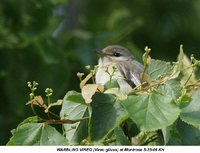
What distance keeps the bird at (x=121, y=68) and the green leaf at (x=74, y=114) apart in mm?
212

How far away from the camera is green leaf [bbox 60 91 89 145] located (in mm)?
3891

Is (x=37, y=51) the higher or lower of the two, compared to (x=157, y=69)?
higher

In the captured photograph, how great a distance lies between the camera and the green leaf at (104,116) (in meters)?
3.75

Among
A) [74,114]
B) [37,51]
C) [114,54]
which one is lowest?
[74,114]

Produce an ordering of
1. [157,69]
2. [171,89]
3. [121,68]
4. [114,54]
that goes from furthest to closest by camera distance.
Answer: [114,54] < [121,68] < [157,69] < [171,89]

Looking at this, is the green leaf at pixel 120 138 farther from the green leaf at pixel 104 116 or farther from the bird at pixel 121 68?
the bird at pixel 121 68

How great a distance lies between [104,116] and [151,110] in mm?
251

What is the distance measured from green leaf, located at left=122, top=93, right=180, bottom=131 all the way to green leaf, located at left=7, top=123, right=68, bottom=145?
365 millimetres

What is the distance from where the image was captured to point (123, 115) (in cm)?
373

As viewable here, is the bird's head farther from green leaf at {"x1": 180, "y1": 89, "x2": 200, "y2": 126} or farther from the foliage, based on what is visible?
green leaf at {"x1": 180, "y1": 89, "x2": 200, "y2": 126}

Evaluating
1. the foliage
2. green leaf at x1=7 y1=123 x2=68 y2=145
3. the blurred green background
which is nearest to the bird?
the foliage

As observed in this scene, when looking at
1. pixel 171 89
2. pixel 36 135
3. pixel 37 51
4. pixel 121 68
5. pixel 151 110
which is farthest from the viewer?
pixel 37 51

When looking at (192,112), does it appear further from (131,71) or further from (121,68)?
(121,68)

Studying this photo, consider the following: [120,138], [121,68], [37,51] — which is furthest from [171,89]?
[37,51]
